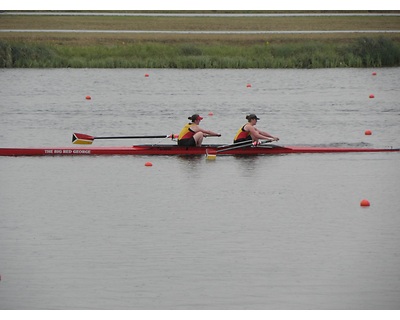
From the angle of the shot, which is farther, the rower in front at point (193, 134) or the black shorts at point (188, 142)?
the black shorts at point (188, 142)

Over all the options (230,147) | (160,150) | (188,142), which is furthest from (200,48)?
(188,142)

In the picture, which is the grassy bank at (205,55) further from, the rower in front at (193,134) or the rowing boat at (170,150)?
the rower in front at (193,134)

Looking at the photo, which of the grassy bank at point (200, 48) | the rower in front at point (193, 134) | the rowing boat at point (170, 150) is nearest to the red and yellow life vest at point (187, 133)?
the rower in front at point (193, 134)

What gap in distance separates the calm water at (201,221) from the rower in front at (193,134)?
46 cm

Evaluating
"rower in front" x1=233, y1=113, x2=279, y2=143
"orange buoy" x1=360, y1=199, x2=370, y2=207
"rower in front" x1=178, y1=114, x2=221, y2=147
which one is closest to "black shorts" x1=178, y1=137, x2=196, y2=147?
"rower in front" x1=178, y1=114, x2=221, y2=147

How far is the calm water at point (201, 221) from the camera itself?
42.7ft

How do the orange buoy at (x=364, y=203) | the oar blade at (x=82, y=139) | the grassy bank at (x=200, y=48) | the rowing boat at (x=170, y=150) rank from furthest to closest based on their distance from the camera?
the grassy bank at (x=200, y=48), the oar blade at (x=82, y=139), the rowing boat at (x=170, y=150), the orange buoy at (x=364, y=203)

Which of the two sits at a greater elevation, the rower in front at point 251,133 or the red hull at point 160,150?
the rower in front at point 251,133

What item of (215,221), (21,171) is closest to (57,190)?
(21,171)

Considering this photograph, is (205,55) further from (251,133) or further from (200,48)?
(251,133)

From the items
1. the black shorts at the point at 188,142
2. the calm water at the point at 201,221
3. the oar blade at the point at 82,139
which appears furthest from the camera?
the oar blade at the point at 82,139

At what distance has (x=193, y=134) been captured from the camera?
22.4 metres

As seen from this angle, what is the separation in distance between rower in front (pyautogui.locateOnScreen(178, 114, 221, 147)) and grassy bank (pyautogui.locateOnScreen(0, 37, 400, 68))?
81.7 feet

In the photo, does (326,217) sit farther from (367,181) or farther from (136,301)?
(136,301)
